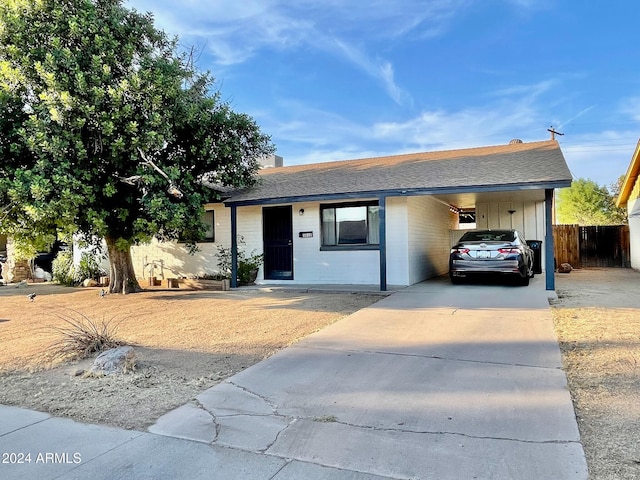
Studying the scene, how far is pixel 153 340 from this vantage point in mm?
6176

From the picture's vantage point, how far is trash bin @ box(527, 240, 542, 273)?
14.5 m

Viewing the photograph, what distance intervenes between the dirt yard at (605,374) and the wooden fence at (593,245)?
31.8 ft

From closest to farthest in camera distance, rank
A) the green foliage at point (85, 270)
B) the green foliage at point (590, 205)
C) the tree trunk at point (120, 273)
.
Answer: the tree trunk at point (120, 273), the green foliage at point (85, 270), the green foliage at point (590, 205)

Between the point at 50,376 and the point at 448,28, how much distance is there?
14.3 metres

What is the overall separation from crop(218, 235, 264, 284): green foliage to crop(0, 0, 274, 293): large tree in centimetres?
244

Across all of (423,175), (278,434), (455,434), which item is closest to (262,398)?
(278,434)

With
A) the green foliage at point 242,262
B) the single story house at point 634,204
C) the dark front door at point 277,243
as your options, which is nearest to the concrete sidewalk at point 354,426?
the dark front door at point 277,243

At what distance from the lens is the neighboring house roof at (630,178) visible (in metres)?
15.6

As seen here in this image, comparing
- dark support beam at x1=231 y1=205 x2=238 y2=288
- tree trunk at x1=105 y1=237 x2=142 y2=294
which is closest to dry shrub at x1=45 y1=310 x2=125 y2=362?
tree trunk at x1=105 y1=237 x2=142 y2=294

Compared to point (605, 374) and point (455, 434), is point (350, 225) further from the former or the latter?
point (455, 434)

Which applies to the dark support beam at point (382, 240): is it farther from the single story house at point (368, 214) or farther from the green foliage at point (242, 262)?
the green foliage at point (242, 262)

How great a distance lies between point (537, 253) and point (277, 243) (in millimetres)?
8668

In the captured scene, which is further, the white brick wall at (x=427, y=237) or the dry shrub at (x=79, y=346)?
the white brick wall at (x=427, y=237)

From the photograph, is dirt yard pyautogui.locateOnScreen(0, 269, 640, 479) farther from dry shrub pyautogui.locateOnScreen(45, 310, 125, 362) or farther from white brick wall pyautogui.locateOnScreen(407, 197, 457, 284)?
white brick wall pyautogui.locateOnScreen(407, 197, 457, 284)
